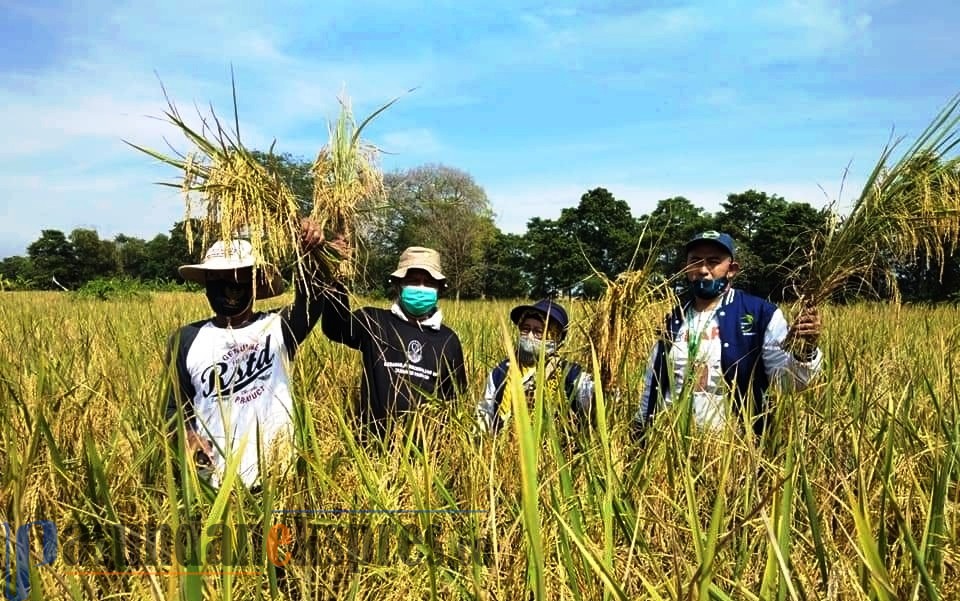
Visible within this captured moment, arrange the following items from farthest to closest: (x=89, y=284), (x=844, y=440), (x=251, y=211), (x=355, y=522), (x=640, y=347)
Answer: (x=89, y=284) → (x=640, y=347) → (x=844, y=440) → (x=251, y=211) → (x=355, y=522)

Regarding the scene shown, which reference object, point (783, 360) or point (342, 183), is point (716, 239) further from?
point (342, 183)

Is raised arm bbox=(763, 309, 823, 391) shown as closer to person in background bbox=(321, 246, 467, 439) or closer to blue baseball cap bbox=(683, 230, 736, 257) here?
blue baseball cap bbox=(683, 230, 736, 257)

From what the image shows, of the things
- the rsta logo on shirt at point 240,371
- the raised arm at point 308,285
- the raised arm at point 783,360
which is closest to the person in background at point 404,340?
the raised arm at point 308,285

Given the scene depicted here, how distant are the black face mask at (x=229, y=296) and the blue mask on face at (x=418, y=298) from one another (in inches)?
27.2

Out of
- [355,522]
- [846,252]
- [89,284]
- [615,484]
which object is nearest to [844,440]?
[846,252]

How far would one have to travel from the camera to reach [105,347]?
3959mm

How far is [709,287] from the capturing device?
257 centimetres

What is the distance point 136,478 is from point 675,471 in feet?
4.77

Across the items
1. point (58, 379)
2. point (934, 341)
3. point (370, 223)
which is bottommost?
point (934, 341)

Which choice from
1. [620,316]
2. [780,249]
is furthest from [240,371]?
[780,249]

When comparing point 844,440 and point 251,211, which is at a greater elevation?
point 251,211

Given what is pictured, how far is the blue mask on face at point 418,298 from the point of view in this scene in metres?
2.73

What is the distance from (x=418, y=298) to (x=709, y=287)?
4.22 feet

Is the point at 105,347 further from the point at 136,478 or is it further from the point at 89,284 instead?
the point at 89,284
